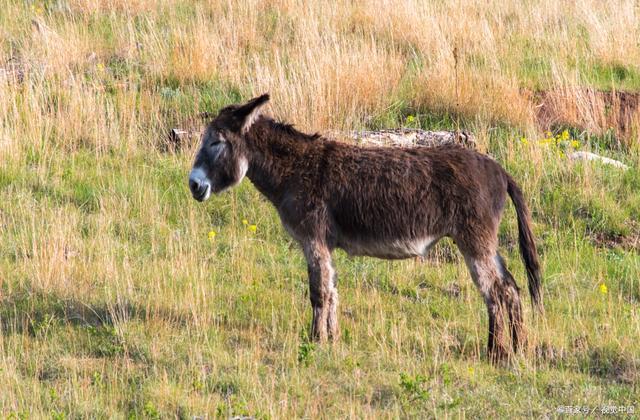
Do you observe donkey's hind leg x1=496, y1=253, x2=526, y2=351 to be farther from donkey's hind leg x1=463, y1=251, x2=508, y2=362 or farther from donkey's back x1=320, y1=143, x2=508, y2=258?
donkey's back x1=320, y1=143, x2=508, y2=258

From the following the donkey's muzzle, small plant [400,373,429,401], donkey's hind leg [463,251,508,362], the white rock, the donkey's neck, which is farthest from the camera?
the white rock

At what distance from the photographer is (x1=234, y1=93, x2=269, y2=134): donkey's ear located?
7672 millimetres

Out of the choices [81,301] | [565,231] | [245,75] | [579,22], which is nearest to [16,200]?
[81,301]

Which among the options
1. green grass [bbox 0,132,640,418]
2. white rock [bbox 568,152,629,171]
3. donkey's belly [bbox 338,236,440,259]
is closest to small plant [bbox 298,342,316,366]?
green grass [bbox 0,132,640,418]

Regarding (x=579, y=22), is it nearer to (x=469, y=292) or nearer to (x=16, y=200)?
(x=469, y=292)

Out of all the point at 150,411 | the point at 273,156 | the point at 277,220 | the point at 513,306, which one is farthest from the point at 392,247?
the point at 277,220

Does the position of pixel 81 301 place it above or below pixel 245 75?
below

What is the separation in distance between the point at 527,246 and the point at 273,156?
2.10 meters

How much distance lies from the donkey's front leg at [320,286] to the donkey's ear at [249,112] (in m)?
1.09

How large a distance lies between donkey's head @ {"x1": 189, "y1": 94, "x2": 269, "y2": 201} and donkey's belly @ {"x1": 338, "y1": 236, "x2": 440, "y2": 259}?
1.04 m

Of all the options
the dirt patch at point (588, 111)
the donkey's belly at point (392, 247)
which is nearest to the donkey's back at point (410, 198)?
the donkey's belly at point (392, 247)

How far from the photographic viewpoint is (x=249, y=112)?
7750 mm

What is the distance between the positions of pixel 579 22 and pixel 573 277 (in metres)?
7.06

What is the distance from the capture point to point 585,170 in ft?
34.8
